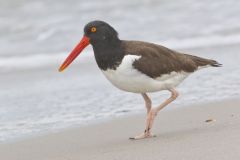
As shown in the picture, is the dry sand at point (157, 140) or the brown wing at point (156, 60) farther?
the brown wing at point (156, 60)

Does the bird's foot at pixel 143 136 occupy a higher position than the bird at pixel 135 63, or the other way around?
the bird at pixel 135 63

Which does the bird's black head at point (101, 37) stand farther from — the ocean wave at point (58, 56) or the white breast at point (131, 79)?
the ocean wave at point (58, 56)

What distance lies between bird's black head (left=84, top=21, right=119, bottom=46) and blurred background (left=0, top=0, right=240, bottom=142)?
1.14 meters

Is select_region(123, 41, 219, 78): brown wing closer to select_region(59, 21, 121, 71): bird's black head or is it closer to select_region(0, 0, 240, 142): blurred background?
select_region(59, 21, 121, 71): bird's black head

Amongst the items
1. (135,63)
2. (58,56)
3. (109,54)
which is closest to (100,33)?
(109,54)

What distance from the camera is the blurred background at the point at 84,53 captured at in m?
7.90

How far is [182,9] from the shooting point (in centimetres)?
1473

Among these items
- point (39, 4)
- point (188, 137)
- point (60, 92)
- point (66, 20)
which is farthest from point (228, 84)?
point (39, 4)

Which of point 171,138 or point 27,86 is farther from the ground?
point 27,86

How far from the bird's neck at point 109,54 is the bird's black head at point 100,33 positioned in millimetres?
40

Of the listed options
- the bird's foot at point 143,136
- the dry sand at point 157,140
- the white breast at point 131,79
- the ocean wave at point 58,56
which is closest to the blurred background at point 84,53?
the ocean wave at point 58,56

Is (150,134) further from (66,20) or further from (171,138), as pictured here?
(66,20)

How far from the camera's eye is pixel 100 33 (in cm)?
662

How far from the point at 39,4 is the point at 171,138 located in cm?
962
